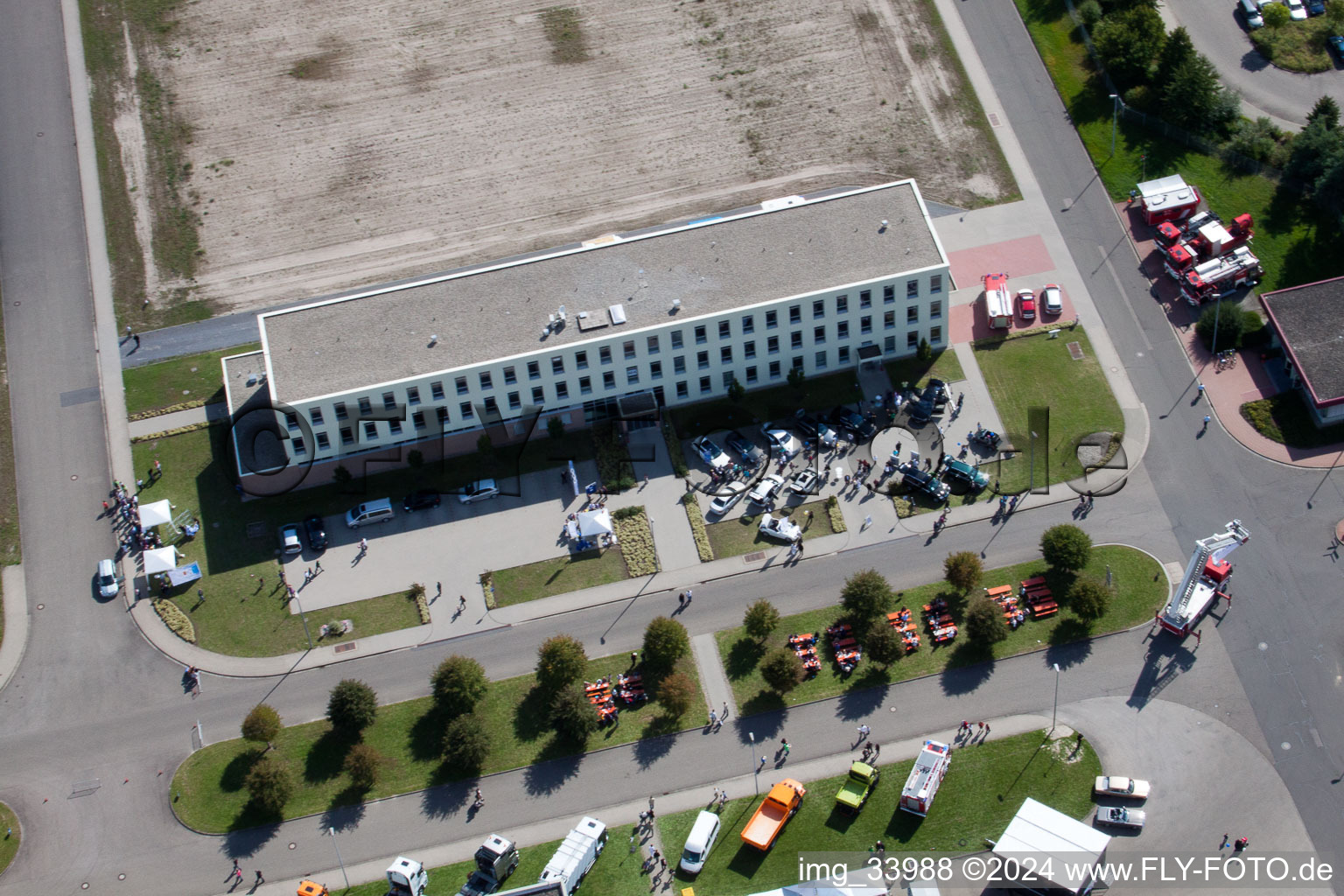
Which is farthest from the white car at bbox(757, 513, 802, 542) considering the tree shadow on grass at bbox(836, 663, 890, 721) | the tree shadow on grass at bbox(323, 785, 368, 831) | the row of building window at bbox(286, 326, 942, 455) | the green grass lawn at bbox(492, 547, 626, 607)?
the tree shadow on grass at bbox(323, 785, 368, 831)

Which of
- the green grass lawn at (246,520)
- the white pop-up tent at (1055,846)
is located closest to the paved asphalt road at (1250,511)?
the white pop-up tent at (1055,846)

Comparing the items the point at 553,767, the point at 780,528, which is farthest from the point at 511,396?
the point at 553,767

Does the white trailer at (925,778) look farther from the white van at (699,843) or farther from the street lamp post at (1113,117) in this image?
the street lamp post at (1113,117)

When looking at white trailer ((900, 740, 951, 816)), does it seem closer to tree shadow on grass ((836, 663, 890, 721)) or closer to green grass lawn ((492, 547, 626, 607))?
tree shadow on grass ((836, 663, 890, 721))

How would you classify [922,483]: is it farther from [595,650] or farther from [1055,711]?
[595,650]

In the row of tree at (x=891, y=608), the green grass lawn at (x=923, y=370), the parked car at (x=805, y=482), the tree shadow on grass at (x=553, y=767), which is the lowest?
the tree shadow on grass at (x=553, y=767)

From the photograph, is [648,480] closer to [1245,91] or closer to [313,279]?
[313,279]
